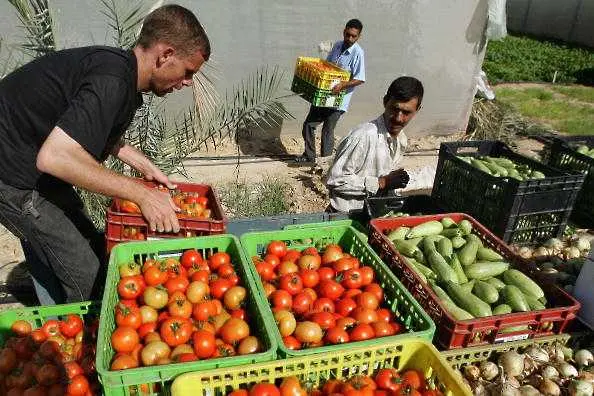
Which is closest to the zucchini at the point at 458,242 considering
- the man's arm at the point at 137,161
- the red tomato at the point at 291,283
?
the red tomato at the point at 291,283

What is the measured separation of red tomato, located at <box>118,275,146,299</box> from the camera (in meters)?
2.56

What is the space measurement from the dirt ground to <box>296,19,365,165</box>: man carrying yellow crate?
0.53 meters

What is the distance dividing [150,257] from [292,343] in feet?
A: 3.66

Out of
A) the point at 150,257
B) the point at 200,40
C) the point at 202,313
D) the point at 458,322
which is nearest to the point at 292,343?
the point at 202,313

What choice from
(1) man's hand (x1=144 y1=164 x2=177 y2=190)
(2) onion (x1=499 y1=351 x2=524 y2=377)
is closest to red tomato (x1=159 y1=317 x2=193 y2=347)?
(1) man's hand (x1=144 y1=164 x2=177 y2=190)

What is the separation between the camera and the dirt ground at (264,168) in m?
5.25

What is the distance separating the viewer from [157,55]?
264 centimetres

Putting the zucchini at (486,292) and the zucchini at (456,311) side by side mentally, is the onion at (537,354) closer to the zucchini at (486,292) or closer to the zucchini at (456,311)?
the zucchini at (486,292)

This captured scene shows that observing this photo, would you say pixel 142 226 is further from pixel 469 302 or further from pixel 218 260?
pixel 469 302

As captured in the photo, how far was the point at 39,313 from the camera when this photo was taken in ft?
8.96

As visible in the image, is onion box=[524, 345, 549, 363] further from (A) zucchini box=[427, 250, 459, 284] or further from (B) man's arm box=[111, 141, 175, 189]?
(B) man's arm box=[111, 141, 175, 189]

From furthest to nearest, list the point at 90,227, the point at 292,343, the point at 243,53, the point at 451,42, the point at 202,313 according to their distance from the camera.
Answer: the point at 451,42 → the point at 243,53 → the point at 90,227 → the point at 202,313 → the point at 292,343

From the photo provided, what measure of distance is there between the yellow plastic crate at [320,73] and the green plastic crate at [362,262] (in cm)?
455

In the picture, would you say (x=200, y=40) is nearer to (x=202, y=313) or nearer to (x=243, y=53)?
(x=202, y=313)
